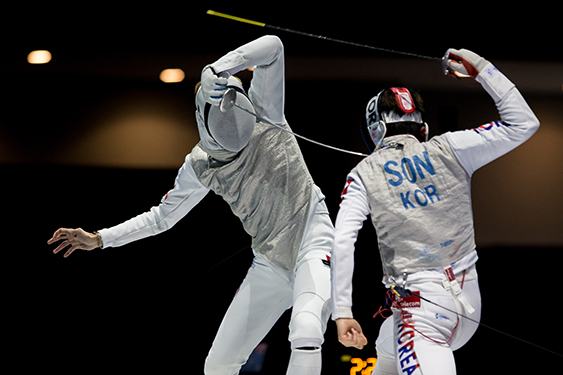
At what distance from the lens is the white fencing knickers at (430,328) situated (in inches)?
59.9

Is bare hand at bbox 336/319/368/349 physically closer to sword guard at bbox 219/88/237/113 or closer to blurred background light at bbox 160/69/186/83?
sword guard at bbox 219/88/237/113

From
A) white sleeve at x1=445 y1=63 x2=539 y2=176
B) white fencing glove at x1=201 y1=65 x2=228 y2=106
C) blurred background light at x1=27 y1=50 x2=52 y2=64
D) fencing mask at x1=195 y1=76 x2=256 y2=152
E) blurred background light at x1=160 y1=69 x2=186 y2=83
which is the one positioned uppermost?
blurred background light at x1=27 y1=50 x2=52 y2=64

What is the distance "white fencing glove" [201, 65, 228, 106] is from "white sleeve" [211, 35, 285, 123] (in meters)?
0.03

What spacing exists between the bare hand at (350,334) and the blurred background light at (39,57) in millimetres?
2285

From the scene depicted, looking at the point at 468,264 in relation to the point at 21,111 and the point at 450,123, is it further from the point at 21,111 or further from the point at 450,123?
the point at 21,111

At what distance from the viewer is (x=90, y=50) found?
10.2 feet

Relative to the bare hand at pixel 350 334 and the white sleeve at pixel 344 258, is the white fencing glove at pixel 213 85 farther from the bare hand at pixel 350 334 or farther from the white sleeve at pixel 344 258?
the bare hand at pixel 350 334

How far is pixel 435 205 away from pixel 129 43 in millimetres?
2040

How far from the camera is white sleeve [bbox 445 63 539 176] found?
161 cm

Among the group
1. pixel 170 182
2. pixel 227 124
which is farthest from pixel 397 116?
pixel 170 182

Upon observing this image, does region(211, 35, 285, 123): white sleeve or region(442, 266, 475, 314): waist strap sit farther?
region(211, 35, 285, 123): white sleeve

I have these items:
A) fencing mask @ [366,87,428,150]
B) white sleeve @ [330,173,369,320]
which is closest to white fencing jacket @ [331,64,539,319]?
white sleeve @ [330,173,369,320]

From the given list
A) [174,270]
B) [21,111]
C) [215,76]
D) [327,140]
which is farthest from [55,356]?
[215,76]

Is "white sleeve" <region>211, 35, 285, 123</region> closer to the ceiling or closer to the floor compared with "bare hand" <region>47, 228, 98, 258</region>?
closer to the ceiling
